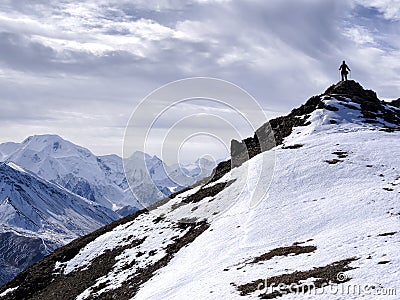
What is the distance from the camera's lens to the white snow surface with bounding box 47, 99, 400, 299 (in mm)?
27672

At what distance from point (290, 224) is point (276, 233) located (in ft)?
5.49

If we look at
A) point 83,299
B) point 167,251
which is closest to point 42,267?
point 83,299

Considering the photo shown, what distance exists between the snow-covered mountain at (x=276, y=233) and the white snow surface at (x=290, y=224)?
12cm

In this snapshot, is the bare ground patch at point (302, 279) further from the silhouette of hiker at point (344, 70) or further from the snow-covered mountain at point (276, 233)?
the silhouette of hiker at point (344, 70)

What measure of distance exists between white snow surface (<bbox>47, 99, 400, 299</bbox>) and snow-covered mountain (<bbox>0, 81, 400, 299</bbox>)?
0.12 meters

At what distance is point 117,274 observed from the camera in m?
45.5

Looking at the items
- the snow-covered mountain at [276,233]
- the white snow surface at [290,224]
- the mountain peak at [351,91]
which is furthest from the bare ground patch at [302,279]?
the mountain peak at [351,91]

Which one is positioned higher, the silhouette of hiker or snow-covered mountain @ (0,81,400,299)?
the silhouette of hiker

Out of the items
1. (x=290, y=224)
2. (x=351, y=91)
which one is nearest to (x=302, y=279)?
(x=290, y=224)

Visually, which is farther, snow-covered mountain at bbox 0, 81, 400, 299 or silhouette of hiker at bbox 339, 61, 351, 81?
silhouette of hiker at bbox 339, 61, 351, 81

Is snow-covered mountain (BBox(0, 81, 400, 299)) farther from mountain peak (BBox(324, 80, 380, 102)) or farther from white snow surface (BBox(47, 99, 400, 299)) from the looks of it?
mountain peak (BBox(324, 80, 380, 102))

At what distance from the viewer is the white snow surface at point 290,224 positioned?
90.8 ft

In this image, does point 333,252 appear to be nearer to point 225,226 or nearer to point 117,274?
point 225,226

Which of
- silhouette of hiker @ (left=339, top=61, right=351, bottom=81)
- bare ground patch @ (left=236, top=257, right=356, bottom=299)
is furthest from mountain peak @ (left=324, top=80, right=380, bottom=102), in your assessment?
bare ground patch @ (left=236, top=257, right=356, bottom=299)
